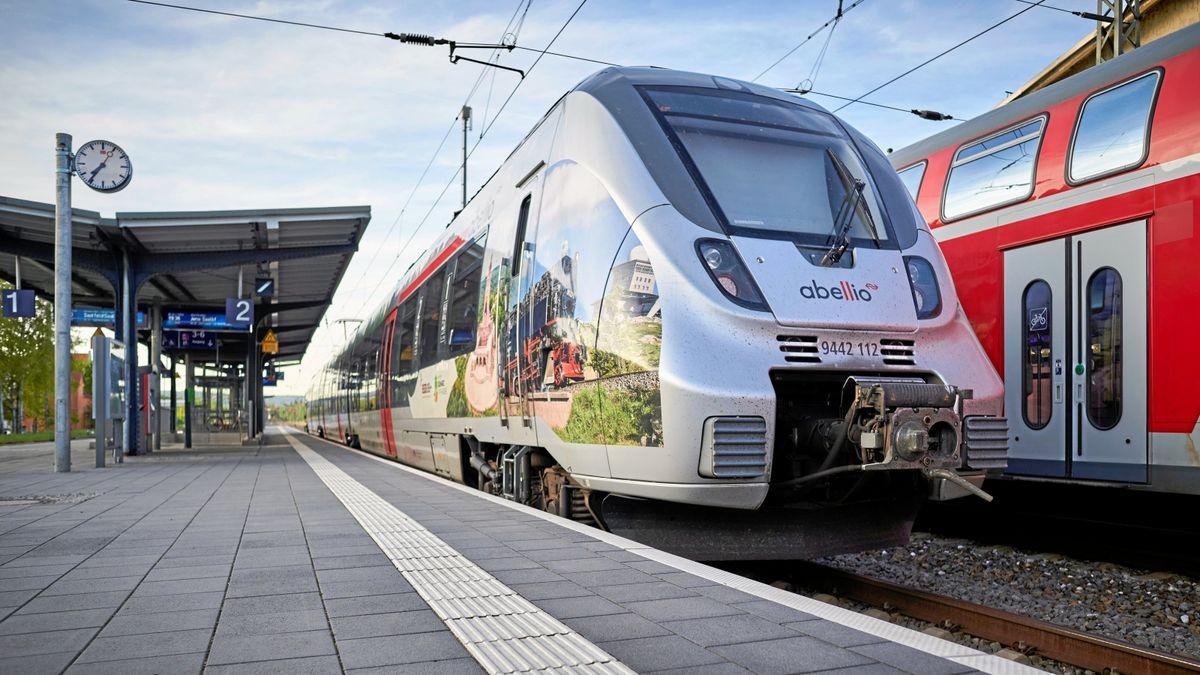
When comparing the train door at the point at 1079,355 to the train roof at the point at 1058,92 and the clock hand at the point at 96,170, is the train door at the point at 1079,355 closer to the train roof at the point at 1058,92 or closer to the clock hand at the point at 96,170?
the train roof at the point at 1058,92

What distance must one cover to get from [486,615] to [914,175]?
784 cm

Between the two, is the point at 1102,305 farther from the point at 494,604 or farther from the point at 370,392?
the point at 370,392

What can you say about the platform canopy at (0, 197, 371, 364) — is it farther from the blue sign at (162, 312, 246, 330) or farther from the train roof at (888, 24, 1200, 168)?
the train roof at (888, 24, 1200, 168)

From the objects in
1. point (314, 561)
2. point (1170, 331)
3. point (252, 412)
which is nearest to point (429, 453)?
point (314, 561)

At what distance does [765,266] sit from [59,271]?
1227 cm

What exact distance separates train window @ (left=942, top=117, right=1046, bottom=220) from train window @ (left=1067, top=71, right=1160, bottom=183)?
19.0 inches

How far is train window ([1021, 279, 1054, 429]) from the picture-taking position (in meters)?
7.78

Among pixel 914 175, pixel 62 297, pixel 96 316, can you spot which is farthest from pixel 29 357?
pixel 914 175

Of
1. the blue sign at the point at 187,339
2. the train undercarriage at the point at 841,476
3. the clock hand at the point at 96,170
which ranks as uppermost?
the clock hand at the point at 96,170

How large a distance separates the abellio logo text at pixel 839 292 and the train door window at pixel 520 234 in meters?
2.94

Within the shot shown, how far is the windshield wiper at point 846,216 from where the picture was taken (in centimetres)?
575

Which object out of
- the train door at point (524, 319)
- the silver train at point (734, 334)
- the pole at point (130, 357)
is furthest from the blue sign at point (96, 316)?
the silver train at point (734, 334)

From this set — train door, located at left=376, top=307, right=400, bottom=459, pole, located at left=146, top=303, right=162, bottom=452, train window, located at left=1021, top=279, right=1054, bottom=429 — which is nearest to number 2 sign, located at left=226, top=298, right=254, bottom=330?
pole, located at left=146, top=303, right=162, bottom=452

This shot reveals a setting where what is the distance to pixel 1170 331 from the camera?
652 centimetres
